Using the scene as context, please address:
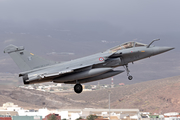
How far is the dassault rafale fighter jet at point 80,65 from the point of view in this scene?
28.5m

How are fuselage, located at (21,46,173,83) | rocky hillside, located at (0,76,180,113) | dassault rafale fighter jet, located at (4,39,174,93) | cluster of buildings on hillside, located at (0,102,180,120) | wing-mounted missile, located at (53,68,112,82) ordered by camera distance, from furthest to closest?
rocky hillside, located at (0,76,180,113)
cluster of buildings on hillside, located at (0,102,180,120)
fuselage, located at (21,46,173,83)
dassault rafale fighter jet, located at (4,39,174,93)
wing-mounted missile, located at (53,68,112,82)

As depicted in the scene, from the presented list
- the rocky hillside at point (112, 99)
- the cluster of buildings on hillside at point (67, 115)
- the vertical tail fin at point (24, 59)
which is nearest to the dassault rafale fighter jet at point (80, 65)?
the vertical tail fin at point (24, 59)

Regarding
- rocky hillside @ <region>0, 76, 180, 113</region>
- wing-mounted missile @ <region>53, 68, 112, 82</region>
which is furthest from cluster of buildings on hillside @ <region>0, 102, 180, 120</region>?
wing-mounted missile @ <region>53, 68, 112, 82</region>

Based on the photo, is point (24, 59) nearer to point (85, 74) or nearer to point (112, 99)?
point (85, 74)

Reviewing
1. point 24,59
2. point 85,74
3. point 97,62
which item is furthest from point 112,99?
point 85,74

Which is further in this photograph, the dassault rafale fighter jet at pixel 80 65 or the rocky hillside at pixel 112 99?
the rocky hillside at pixel 112 99

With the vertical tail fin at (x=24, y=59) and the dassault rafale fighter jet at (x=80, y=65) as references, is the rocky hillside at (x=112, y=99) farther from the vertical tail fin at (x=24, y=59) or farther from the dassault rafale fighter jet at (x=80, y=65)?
the vertical tail fin at (x=24, y=59)

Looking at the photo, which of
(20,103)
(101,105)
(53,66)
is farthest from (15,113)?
(53,66)

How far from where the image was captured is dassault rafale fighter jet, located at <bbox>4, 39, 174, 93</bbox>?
93.4ft

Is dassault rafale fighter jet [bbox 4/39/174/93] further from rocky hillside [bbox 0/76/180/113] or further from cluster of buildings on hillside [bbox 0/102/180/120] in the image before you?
rocky hillside [bbox 0/76/180/113]

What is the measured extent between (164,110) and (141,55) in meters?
103

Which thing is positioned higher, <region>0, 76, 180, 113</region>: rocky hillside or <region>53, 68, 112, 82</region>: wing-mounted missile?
<region>0, 76, 180, 113</region>: rocky hillside

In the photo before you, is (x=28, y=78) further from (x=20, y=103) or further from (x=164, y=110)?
(x=20, y=103)

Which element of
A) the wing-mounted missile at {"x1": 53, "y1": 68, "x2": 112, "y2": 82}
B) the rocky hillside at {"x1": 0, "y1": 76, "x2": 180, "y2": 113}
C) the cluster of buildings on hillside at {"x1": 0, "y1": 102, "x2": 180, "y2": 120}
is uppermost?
the rocky hillside at {"x1": 0, "y1": 76, "x2": 180, "y2": 113}
